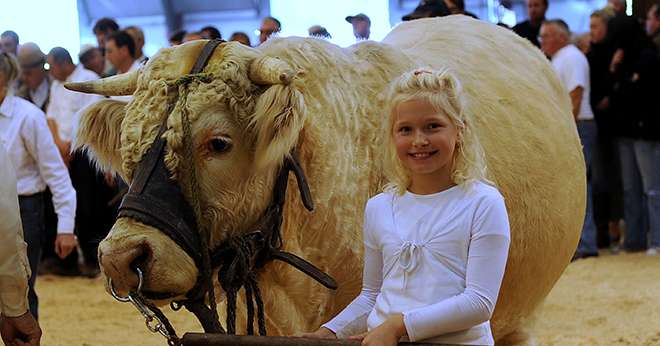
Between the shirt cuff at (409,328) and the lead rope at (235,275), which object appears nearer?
the shirt cuff at (409,328)

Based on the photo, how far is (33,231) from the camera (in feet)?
17.9

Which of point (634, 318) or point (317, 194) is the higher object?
point (317, 194)

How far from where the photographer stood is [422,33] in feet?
15.4

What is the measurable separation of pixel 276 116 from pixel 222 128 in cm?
15

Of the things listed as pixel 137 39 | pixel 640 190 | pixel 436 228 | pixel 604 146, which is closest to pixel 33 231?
pixel 436 228

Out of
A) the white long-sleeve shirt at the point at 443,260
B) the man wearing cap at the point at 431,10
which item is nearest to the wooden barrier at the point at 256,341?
the white long-sleeve shirt at the point at 443,260

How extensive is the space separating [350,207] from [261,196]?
317 mm

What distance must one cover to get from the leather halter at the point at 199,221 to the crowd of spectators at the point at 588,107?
210 inches

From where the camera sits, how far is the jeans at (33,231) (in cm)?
542

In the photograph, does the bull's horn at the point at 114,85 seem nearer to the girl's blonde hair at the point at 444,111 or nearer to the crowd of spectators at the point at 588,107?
the girl's blonde hair at the point at 444,111

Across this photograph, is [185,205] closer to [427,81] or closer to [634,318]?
[427,81]

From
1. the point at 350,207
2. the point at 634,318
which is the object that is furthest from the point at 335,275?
the point at 634,318

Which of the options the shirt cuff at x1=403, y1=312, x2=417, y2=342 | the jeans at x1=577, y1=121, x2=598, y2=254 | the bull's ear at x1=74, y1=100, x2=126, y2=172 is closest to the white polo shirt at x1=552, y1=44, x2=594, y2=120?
the jeans at x1=577, y1=121, x2=598, y2=254

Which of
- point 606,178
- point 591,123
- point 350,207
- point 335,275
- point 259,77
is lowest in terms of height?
point 606,178
